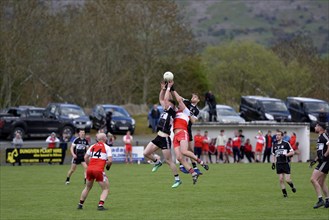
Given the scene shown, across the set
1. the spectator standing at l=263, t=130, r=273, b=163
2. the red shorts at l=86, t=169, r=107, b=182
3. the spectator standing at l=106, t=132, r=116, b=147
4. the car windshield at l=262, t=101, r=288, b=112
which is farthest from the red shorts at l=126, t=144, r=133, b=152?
the red shorts at l=86, t=169, r=107, b=182

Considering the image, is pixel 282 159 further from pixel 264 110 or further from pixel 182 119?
pixel 264 110

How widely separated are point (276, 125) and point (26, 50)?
23611 mm

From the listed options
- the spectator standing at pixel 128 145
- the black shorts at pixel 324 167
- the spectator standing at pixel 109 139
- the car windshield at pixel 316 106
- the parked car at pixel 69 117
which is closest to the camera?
the black shorts at pixel 324 167

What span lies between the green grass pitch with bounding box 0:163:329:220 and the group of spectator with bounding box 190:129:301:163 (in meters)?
8.63

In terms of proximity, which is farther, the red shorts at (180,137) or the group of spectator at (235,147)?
the group of spectator at (235,147)

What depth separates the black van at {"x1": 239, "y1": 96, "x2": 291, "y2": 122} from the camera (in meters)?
54.7

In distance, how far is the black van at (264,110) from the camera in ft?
180

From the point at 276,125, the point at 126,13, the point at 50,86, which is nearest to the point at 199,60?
the point at 126,13

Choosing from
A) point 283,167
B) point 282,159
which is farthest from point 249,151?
point 283,167

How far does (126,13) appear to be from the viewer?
72750 mm

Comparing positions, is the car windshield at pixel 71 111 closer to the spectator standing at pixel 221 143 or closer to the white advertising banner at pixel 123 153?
the white advertising banner at pixel 123 153

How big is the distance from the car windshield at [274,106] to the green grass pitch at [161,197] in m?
17.3

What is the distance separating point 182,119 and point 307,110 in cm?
3435

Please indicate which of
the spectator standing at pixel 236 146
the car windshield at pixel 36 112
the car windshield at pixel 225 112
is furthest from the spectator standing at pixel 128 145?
the car windshield at pixel 225 112
